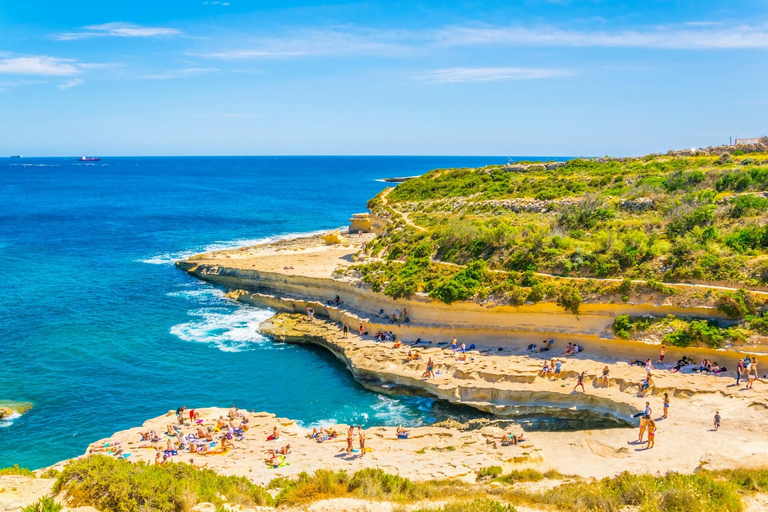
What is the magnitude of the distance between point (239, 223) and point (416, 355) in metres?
62.4

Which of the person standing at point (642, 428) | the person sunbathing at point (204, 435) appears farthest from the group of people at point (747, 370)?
the person sunbathing at point (204, 435)

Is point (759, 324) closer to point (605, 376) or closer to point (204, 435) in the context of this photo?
point (605, 376)

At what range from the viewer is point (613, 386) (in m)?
26.4

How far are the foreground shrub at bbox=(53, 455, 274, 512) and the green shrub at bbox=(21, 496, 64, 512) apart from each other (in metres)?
0.63

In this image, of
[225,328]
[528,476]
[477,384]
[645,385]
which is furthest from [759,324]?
[225,328]

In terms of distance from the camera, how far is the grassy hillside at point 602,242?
30.4 meters

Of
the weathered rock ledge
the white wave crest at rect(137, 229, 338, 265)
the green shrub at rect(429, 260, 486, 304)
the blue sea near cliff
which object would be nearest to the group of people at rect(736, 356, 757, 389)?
the weathered rock ledge

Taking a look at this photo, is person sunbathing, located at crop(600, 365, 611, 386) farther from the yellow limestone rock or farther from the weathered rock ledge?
the yellow limestone rock

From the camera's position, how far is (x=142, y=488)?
15234 mm

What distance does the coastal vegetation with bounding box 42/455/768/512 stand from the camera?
591 inches

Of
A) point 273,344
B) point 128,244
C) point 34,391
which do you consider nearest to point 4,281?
point 128,244

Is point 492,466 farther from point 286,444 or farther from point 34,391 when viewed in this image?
point 34,391

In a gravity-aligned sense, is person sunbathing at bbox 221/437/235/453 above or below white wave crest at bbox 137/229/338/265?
below

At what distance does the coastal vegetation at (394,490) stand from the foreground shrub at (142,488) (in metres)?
0.02
